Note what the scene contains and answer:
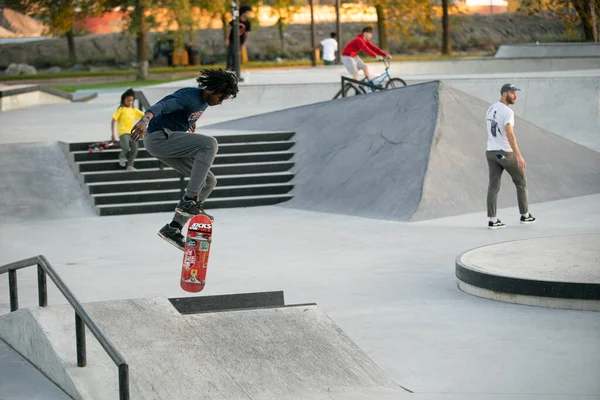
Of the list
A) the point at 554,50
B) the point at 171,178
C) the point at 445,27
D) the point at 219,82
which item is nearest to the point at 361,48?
the point at 171,178

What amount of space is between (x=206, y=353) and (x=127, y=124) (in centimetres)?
974

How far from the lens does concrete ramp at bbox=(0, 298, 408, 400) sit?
7246 mm

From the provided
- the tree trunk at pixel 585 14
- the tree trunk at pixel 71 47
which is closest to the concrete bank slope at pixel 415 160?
the tree trunk at pixel 585 14

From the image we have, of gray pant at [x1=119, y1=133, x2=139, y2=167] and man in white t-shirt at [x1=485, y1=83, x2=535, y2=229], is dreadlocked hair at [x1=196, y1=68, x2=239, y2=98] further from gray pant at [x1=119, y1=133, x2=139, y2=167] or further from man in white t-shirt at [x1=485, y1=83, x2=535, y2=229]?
gray pant at [x1=119, y1=133, x2=139, y2=167]

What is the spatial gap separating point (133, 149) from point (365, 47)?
6.58m

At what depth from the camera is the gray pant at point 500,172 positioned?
13.8m

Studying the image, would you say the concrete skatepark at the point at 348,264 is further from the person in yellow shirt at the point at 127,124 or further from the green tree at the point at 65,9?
the green tree at the point at 65,9

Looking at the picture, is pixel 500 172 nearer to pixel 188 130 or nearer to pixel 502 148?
pixel 502 148

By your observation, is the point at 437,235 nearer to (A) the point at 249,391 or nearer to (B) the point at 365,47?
(A) the point at 249,391

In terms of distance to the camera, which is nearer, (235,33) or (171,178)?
(171,178)

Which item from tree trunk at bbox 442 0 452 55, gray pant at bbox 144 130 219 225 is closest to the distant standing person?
gray pant at bbox 144 130 219 225

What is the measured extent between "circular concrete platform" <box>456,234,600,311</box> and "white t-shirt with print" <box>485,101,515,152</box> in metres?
2.56

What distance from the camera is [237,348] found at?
25.7 feet

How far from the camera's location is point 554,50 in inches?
1538
